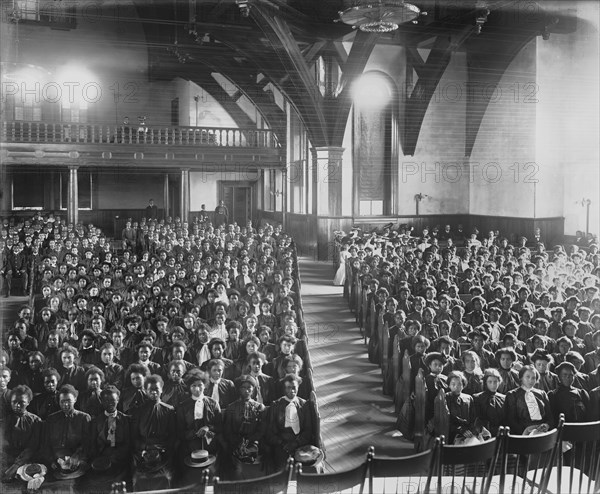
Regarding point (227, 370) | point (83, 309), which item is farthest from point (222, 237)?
point (227, 370)

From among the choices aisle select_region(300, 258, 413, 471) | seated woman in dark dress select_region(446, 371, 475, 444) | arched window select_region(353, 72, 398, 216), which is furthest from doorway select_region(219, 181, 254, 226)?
seated woman in dark dress select_region(446, 371, 475, 444)

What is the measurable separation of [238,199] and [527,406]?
20.4 m

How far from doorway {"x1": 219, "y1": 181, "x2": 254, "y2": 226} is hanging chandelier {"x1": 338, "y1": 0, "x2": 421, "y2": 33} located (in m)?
16.2

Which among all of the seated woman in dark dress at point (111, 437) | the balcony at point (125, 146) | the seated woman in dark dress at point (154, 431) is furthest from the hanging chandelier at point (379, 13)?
the balcony at point (125, 146)

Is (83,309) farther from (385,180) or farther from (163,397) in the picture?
(385,180)

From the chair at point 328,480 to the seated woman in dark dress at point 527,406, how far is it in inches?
113

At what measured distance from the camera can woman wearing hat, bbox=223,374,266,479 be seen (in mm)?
6027

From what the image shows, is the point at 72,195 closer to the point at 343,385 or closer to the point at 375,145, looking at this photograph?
the point at 375,145

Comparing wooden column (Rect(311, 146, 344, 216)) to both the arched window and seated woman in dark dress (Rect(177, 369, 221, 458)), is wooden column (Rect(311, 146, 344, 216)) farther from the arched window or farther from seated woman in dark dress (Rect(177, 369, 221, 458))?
seated woman in dark dress (Rect(177, 369, 221, 458))

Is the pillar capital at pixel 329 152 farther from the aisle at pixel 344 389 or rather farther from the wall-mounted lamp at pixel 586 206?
the wall-mounted lamp at pixel 586 206

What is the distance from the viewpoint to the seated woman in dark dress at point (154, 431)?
18.5 feet

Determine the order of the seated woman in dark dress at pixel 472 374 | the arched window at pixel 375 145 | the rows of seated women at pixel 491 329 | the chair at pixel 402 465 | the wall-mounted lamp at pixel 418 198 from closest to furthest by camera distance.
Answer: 1. the chair at pixel 402 465
2. the rows of seated women at pixel 491 329
3. the seated woman in dark dress at pixel 472 374
4. the arched window at pixel 375 145
5. the wall-mounted lamp at pixel 418 198

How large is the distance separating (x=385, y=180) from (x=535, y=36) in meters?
6.22

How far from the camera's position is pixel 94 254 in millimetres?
14766
